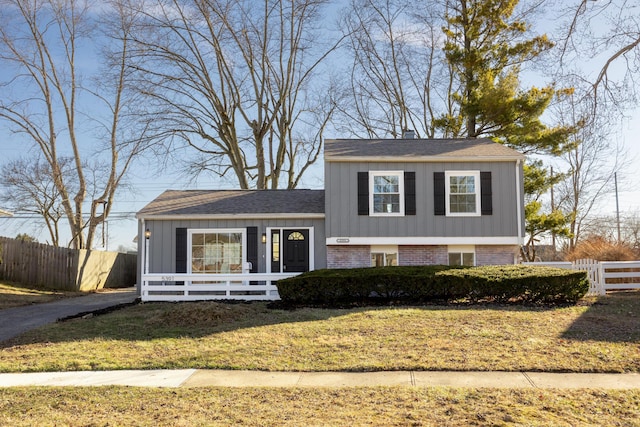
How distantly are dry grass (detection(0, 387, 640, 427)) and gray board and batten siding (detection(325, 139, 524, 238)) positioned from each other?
10.2 meters

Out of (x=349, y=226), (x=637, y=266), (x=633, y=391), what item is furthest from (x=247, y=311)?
(x=637, y=266)

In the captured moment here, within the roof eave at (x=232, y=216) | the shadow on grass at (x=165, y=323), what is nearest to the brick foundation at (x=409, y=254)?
the roof eave at (x=232, y=216)

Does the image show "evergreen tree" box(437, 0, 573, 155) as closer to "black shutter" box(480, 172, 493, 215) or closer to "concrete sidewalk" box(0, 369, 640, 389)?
"black shutter" box(480, 172, 493, 215)

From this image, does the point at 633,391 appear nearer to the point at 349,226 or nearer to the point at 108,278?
the point at 349,226

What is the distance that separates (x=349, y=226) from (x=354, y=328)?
6.55 metres

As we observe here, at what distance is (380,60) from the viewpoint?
29.4 m

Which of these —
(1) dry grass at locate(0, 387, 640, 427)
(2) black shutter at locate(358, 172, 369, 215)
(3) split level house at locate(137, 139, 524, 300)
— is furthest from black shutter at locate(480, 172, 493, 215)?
(1) dry grass at locate(0, 387, 640, 427)

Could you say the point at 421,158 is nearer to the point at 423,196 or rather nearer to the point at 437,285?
the point at 423,196

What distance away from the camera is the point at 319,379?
22.6 ft

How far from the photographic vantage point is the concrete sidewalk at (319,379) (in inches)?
257

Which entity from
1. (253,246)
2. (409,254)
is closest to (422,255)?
(409,254)

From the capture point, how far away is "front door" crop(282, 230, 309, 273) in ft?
55.6

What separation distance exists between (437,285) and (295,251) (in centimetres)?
520

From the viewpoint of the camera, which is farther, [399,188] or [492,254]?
[492,254]
